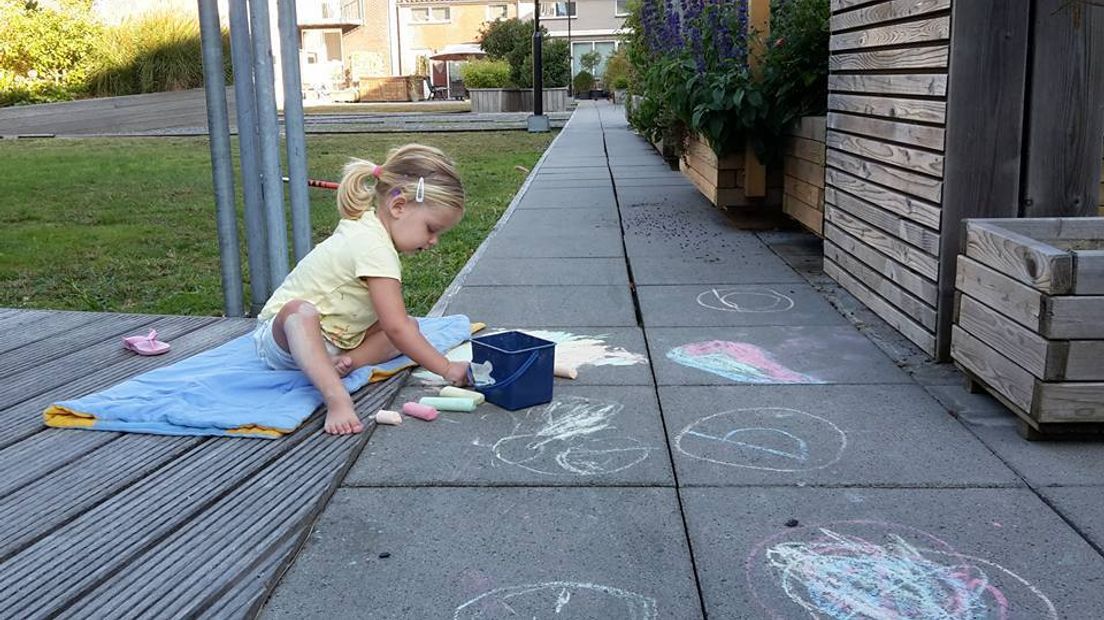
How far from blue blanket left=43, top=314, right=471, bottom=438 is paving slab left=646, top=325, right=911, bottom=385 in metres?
1.16

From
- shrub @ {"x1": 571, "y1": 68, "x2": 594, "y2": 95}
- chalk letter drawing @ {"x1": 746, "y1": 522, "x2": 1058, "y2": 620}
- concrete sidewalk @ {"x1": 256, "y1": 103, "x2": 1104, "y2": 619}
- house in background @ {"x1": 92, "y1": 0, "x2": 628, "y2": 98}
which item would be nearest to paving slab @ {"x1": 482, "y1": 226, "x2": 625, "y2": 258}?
concrete sidewalk @ {"x1": 256, "y1": 103, "x2": 1104, "y2": 619}

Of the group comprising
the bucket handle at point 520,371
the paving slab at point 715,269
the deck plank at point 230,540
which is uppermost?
the bucket handle at point 520,371

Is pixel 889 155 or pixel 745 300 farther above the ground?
pixel 889 155

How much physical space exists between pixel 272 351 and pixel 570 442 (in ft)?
4.14

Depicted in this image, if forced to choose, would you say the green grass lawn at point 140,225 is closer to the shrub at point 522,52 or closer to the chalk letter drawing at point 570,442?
the chalk letter drawing at point 570,442

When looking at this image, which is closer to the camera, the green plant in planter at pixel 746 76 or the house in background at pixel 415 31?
the green plant in planter at pixel 746 76

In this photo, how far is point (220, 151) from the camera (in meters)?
4.96

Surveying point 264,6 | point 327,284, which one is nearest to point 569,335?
point 327,284

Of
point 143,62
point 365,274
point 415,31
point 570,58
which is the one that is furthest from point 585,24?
point 365,274

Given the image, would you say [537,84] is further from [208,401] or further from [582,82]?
[582,82]

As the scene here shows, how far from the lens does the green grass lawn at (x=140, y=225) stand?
5.93 m

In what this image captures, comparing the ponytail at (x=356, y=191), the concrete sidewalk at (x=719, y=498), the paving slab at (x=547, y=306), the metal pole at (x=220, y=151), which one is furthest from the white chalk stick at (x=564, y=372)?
the metal pole at (x=220, y=151)

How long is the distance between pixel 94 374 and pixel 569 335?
78.2 inches

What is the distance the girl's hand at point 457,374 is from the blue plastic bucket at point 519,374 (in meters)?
0.09
